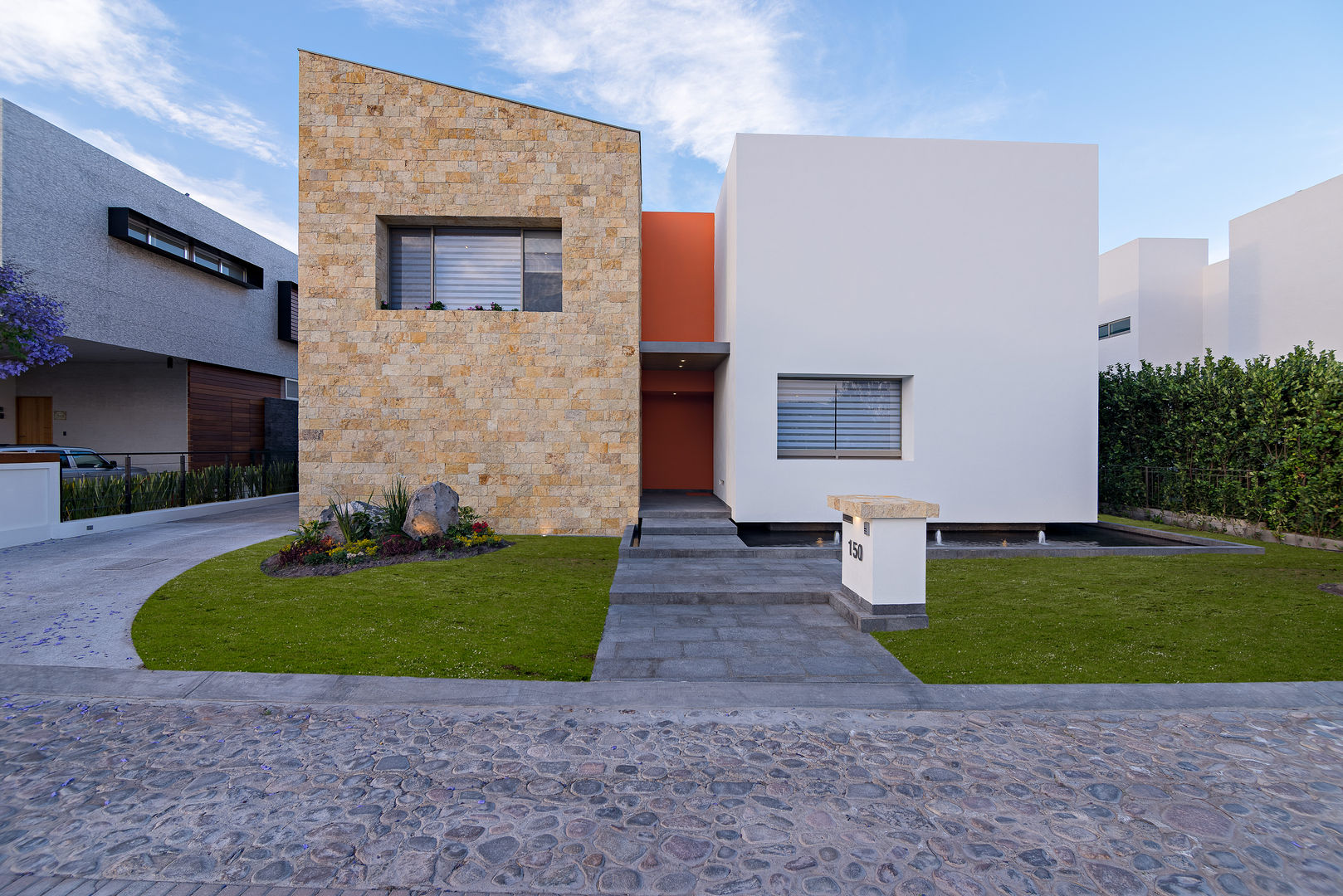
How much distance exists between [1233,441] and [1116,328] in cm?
1722

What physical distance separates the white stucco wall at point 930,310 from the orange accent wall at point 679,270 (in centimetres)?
274

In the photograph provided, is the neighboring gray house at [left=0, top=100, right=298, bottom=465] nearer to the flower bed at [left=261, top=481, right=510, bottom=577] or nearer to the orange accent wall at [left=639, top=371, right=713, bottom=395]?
the flower bed at [left=261, top=481, right=510, bottom=577]

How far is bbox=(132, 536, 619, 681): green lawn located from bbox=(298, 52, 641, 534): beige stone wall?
104 inches

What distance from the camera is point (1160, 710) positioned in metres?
3.81

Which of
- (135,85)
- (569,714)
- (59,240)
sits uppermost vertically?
(135,85)

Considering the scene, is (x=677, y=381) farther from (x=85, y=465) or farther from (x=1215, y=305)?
(x=1215, y=305)

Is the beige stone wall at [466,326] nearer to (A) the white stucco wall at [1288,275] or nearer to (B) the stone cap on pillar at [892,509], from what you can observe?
(B) the stone cap on pillar at [892,509]

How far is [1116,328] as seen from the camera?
2519 cm

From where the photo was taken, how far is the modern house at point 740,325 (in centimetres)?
1011

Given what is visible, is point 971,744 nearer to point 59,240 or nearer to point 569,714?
point 569,714

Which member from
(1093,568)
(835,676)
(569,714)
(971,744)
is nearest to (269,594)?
(569,714)

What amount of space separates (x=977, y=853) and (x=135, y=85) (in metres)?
19.7

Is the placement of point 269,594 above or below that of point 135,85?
below

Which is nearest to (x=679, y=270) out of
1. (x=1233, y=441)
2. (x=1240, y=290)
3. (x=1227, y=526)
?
(x=1233, y=441)
